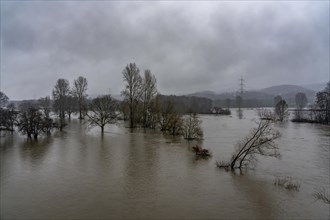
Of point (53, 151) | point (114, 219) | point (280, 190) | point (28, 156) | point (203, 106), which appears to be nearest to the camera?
point (114, 219)

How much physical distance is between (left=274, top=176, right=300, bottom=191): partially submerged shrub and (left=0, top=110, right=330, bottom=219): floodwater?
1.31ft

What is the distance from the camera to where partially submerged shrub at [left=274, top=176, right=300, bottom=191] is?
59.0 ft

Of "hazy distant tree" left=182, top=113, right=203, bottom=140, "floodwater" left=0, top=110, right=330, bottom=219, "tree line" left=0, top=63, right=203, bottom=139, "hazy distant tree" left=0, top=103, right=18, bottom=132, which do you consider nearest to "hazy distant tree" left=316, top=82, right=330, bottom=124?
"tree line" left=0, top=63, right=203, bottom=139

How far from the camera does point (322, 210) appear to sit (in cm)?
1506

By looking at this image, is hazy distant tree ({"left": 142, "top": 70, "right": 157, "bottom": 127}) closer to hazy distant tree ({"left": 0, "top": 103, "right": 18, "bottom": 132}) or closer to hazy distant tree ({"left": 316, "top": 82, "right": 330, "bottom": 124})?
hazy distant tree ({"left": 0, "top": 103, "right": 18, "bottom": 132})

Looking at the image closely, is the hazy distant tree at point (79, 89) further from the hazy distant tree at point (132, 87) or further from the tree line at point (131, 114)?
the hazy distant tree at point (132, 87)

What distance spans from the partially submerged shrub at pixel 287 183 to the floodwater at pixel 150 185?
15.7 inches

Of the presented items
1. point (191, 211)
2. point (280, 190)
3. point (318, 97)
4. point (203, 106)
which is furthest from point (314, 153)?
point (203, 106)

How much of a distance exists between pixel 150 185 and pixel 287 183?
834 cm

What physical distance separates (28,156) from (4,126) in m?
22.2

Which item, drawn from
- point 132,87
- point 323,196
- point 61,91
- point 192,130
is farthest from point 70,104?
point 323,196

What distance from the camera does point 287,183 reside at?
18688mm

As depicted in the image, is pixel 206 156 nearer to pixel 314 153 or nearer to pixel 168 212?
pixel 314 153

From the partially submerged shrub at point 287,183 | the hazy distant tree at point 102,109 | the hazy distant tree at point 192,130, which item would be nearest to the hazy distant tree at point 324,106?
the hazy distant tree at point 192,130
